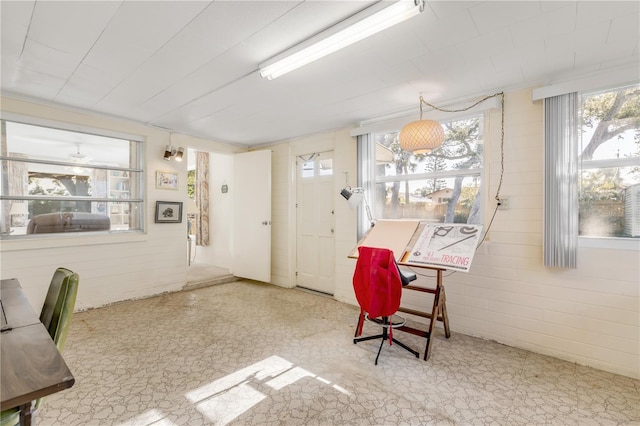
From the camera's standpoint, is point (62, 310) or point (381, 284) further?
point (381, 284)

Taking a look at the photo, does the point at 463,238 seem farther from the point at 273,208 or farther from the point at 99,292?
the point at 99,292

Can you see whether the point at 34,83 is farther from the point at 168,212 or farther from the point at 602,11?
the point at 602,11

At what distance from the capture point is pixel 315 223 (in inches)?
181

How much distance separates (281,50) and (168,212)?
124 inches

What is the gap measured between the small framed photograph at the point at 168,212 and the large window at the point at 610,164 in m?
4.83

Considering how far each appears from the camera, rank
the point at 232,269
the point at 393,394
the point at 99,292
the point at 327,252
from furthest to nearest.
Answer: the point at 232,269
the point at 327,252
the point at 99,292
the point at 393,394

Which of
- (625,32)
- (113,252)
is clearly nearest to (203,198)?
(113,252)

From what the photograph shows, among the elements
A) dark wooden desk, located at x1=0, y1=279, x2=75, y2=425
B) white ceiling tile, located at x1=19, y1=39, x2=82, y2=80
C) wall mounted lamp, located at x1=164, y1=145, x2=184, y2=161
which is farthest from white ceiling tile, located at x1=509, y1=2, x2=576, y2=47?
wall mounted lamp, located at x1=164, y1=145, x2=184, y2=161

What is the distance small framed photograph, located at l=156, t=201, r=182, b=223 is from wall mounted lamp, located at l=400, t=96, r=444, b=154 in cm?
347

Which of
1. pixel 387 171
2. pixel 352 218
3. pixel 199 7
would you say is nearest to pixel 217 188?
pixel 352 218

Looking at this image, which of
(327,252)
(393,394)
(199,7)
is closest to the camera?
(199,7)

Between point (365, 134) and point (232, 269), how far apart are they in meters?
3.45

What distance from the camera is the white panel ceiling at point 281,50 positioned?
1778mm

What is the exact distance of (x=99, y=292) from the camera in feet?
12.1
